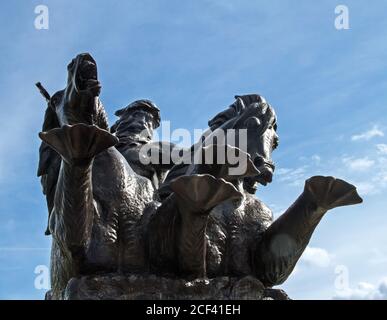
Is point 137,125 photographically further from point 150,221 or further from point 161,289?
point 161,289

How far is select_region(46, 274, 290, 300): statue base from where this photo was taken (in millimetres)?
4289

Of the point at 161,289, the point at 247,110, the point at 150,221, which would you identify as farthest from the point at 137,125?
the point at 161,289

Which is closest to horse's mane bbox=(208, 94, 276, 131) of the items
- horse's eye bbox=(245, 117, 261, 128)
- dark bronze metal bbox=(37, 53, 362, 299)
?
horse's eye bbox=(245, 117, 261, 128)

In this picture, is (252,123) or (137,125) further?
(137,125)

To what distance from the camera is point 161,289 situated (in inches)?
173

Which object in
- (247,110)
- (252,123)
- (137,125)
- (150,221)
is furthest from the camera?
(137,125)

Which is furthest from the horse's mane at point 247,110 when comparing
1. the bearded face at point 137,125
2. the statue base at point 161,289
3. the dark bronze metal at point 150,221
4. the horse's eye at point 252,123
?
the statue base at point 161,289

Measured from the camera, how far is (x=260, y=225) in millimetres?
4887

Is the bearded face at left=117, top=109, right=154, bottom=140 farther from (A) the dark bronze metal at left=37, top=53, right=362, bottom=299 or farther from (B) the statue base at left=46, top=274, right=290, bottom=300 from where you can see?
(B) the statue base at left=46, top=274, right=290, bottom=300

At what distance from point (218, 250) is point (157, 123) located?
153 centimetres

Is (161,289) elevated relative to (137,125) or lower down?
lower down

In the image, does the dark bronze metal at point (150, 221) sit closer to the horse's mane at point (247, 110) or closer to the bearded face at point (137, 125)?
the horse's mane at point (247, 110)

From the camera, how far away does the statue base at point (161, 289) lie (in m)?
4.29

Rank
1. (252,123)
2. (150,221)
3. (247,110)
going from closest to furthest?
(150,221)
(252,123)
(247,110)
